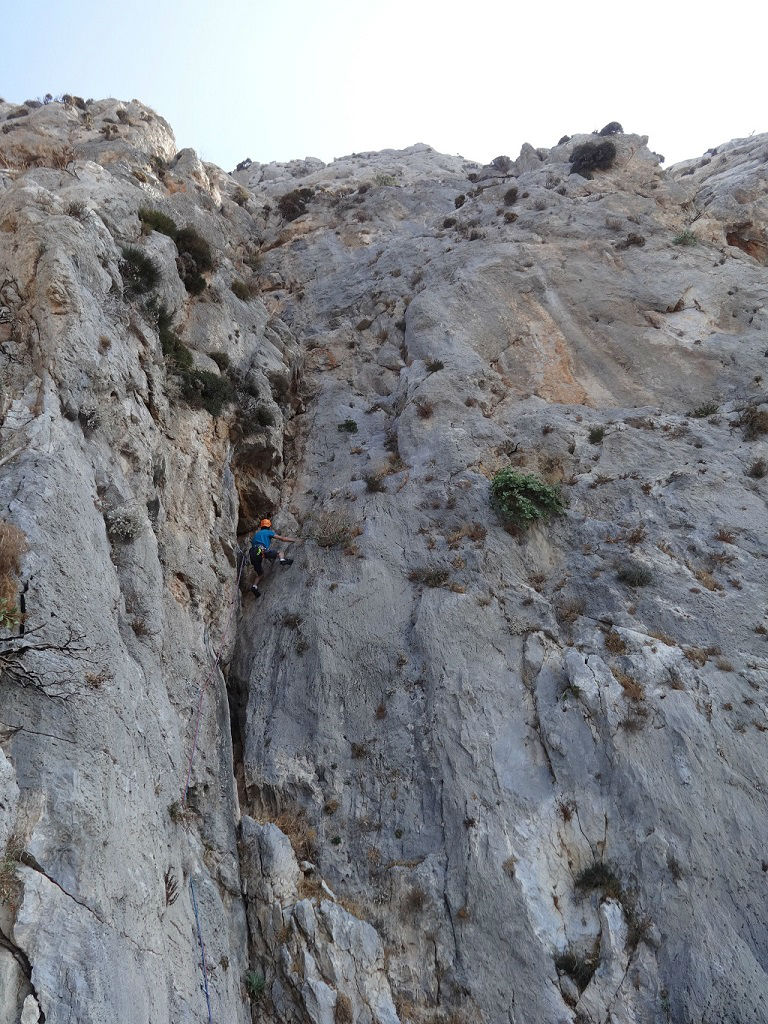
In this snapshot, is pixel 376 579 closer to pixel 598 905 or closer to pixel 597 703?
pixel 597 703

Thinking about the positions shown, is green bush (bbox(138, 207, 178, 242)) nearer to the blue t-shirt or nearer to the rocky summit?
the rocky summit

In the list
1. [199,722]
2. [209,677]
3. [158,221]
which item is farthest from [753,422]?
[158,221]

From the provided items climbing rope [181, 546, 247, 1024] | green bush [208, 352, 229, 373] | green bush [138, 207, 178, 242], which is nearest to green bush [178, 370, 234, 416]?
green bush [208, 352, 229, 373]

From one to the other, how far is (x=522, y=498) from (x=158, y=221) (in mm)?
13799

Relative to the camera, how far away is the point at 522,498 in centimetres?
1513

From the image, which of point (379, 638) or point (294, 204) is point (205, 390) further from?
point (294, 204)

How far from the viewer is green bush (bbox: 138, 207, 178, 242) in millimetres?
18469

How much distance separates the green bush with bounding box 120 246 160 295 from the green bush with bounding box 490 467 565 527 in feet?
33.6

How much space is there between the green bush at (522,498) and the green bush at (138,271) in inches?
403

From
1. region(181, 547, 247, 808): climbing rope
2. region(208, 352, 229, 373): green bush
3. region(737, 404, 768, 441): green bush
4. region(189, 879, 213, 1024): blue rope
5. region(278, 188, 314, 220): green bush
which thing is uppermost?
region(278, 188, 314, 220): green bush

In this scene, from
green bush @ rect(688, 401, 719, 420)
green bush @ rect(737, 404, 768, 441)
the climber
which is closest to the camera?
the climber

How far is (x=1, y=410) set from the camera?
1020 cm

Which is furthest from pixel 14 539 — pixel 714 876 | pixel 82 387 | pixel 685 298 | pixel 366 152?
pixel 366 152

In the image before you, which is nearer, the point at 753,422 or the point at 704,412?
the point at 753,422
